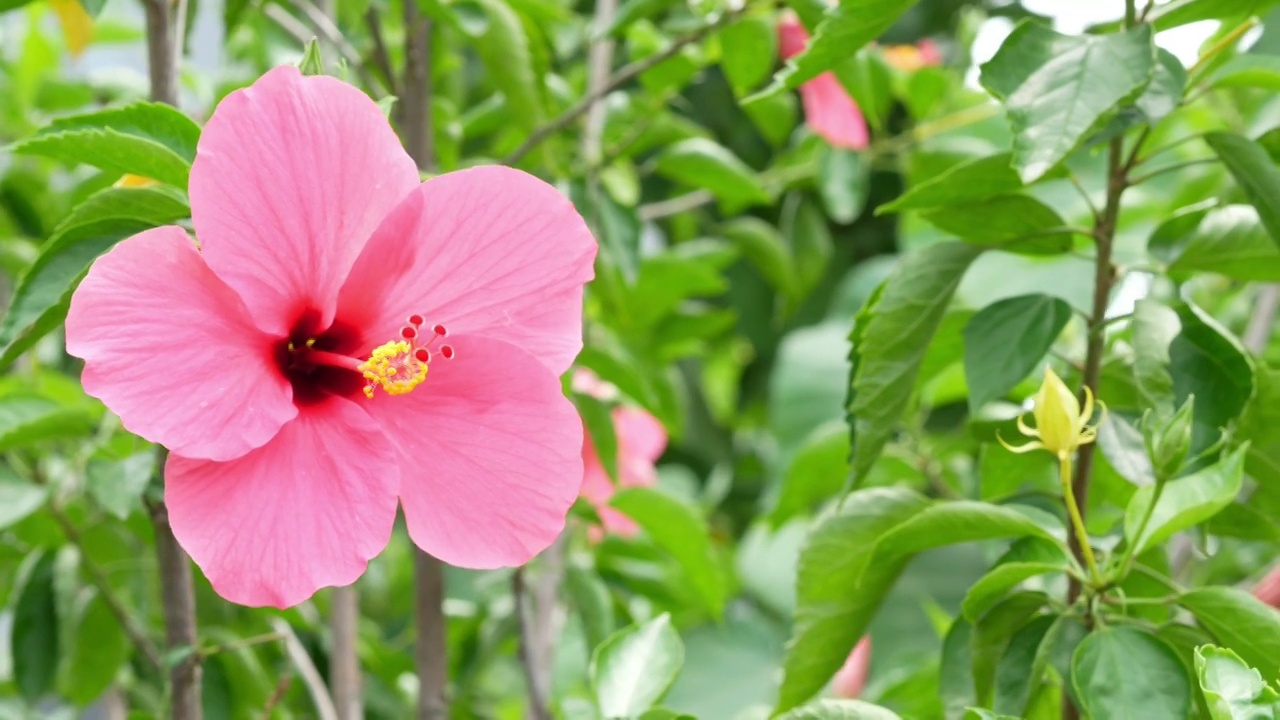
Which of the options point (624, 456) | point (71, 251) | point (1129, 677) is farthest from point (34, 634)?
point (1129, 677)

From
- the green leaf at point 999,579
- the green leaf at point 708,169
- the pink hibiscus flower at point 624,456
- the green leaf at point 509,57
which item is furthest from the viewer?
the pink hibiscus flower at point 624,456

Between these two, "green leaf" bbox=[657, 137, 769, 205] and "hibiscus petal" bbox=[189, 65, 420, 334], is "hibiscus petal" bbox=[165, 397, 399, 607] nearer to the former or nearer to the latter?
"hibiscus petal" bbox=[189, 65, 420, 334]

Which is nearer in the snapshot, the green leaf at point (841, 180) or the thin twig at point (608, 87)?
the thin twig at point (608, 87)

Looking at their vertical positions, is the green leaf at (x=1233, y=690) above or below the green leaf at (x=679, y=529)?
above

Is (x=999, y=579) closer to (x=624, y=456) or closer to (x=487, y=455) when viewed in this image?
(x=487, y=455)

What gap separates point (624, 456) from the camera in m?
1.20

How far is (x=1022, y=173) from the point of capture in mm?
490

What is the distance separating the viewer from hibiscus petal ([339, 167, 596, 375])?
0.48 meters

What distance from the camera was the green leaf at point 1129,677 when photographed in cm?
48

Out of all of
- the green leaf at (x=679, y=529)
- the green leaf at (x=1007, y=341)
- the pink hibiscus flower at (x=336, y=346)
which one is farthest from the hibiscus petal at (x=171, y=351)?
the green leaf at (x=679, y=529)

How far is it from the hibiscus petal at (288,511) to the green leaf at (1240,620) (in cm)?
31

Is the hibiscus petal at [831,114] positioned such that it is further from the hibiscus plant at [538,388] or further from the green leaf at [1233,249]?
the green leaf at [1233,249]

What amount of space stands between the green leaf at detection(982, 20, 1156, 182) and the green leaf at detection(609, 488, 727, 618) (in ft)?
1.58

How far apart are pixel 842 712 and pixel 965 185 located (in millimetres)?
238
